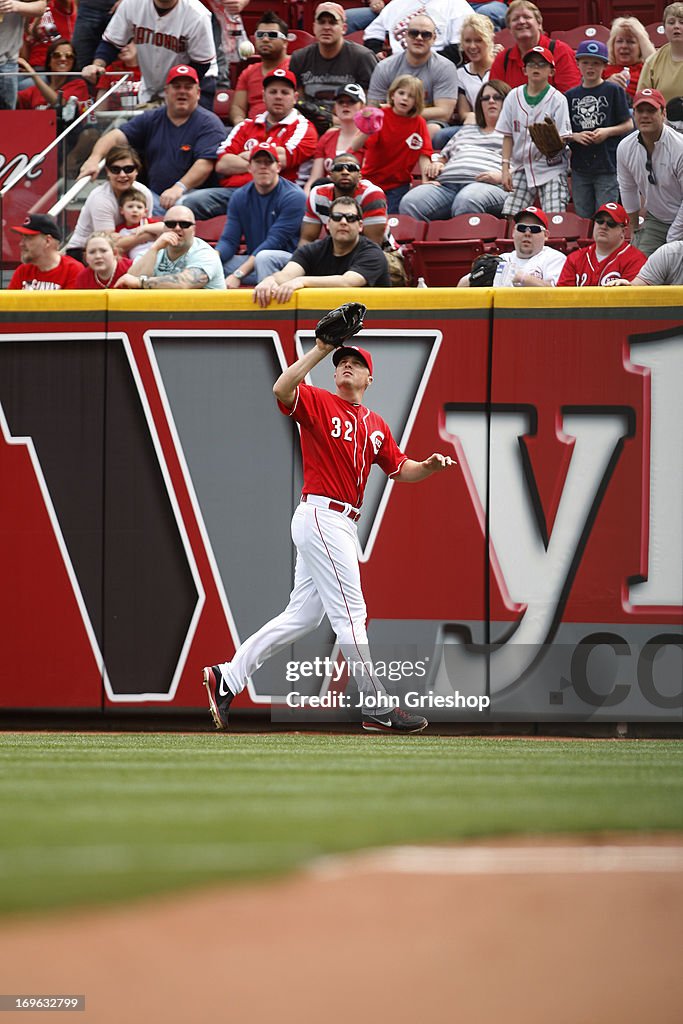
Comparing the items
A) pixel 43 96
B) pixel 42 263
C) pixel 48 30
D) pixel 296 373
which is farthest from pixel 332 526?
pixel 48 30

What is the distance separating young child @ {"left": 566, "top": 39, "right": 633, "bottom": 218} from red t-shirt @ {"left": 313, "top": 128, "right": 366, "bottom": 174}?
162 cm

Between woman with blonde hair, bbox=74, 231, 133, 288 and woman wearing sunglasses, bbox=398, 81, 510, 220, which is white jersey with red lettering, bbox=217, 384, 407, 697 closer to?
woman with blonde hair, bbox=74, 231, 133, 288

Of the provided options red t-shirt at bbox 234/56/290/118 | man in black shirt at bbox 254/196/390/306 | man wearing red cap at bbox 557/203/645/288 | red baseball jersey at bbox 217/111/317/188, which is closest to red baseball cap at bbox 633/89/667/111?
man wearing red cap at bbox 557/203/645/288

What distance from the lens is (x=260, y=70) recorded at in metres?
10.8

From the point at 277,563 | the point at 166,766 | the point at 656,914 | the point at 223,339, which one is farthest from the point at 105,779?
the point at 223,339

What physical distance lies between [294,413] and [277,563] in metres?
1.43

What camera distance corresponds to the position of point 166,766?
536 cm

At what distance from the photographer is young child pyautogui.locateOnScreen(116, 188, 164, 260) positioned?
9.00 meters

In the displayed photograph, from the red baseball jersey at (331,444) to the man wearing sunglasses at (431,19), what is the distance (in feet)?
16.6

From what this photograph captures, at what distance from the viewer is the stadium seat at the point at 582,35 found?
37.2 ft

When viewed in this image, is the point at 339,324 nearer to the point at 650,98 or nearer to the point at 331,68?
the point at 650,98

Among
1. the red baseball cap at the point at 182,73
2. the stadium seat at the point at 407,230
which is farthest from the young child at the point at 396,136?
the red baseball cap at the point at 182,73

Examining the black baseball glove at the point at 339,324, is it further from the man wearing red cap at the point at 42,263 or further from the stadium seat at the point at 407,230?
the stadium seat at the point at 407,230

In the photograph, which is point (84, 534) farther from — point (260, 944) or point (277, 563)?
point (260, 944)
